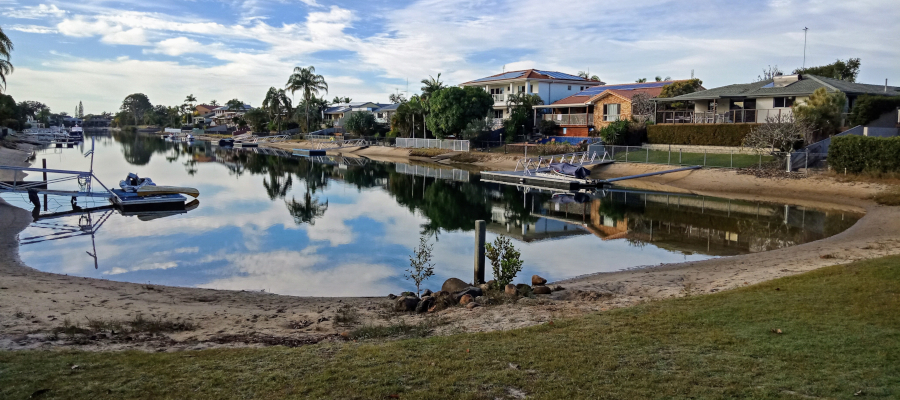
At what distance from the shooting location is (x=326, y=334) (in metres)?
11.7

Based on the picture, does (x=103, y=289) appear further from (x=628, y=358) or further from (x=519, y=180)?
(x=519, y=180)

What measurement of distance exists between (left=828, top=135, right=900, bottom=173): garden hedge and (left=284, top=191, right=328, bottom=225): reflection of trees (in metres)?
31.8

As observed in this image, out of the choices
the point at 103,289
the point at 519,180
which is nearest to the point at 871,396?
the point at 103,289

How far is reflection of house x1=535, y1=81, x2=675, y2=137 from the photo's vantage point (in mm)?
65750

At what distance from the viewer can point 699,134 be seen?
52.8 meters

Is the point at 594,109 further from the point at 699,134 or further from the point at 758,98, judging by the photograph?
the point at 758,98

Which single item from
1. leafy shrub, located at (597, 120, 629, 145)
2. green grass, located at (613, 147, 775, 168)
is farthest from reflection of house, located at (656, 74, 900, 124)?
green grass, located at (613, 147, 775, 168)

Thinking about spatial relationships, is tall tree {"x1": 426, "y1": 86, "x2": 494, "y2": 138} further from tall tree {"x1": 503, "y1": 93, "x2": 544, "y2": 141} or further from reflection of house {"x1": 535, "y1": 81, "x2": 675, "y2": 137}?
reflection of house {"x1": 535, "y1": 81, "x2": 675, "y2": 137}

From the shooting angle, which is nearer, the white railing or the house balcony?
the house balcony

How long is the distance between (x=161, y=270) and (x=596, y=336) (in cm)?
1583

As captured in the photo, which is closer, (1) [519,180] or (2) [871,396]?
(2) [871,396]

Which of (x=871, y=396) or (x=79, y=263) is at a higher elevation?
(x=871, y=396)

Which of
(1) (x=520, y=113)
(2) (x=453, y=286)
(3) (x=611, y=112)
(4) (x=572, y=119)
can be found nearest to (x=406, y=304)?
(2) (x=453, y=286)

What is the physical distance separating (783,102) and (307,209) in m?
39.4
